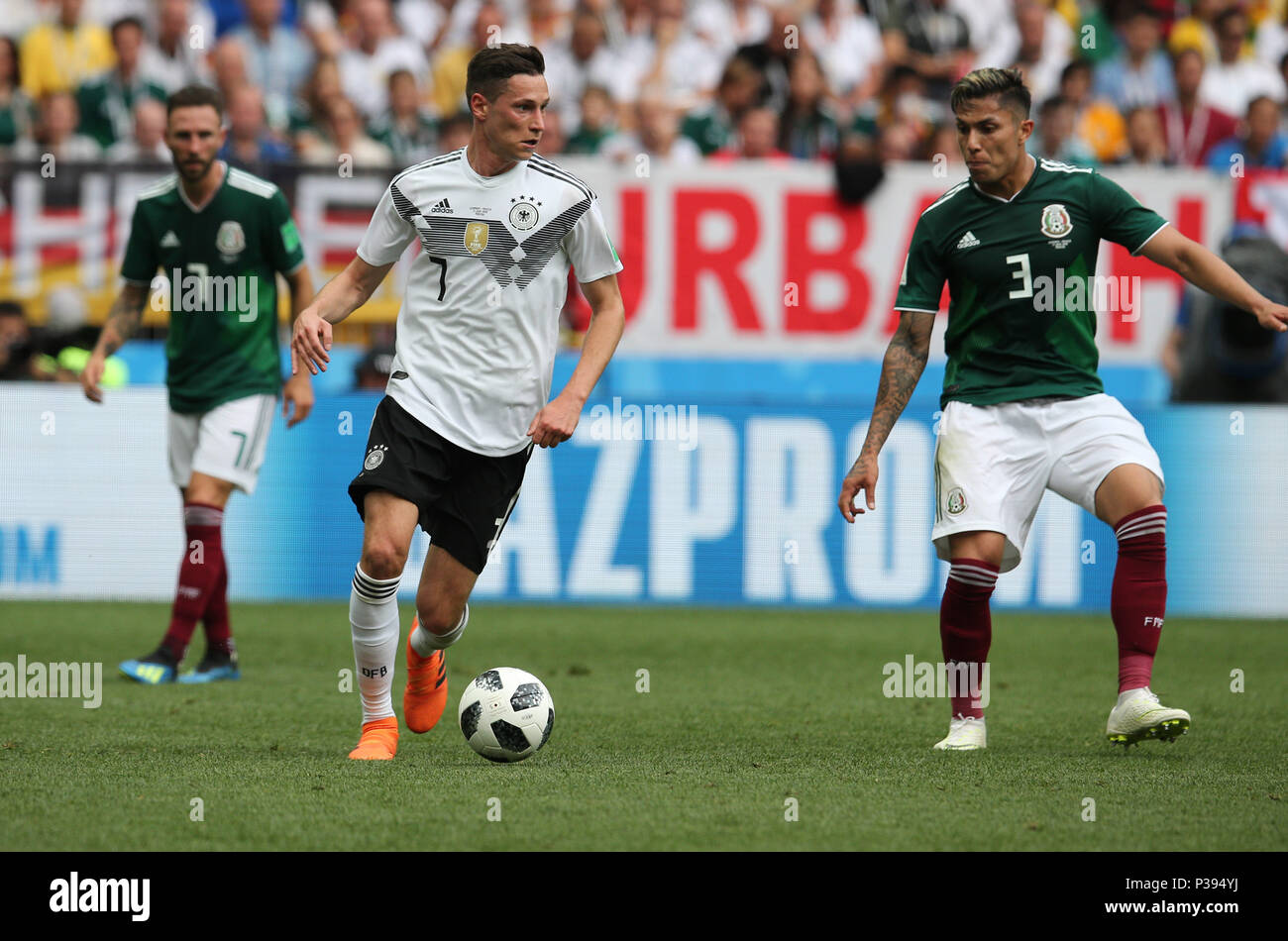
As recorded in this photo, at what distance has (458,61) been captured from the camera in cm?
1509

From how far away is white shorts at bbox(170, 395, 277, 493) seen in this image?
8461 mm

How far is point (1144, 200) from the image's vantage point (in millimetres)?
13477

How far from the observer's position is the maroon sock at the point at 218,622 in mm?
8625

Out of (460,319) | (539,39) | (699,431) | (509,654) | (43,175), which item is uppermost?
(539,39)

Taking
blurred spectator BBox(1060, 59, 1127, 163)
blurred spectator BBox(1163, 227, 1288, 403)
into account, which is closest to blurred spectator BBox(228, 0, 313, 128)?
blurred spectator BBox(1060, 59, 1127, 163)

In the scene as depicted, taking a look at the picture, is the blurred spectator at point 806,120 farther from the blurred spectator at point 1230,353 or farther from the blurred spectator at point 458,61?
the blurred spectator at point 1230,353

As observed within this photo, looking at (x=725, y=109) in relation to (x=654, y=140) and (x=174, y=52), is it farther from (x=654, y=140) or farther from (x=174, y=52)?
(x=174, y=52)

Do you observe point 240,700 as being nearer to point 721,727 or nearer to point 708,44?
point 721,727

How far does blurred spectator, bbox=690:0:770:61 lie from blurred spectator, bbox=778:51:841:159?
114cm

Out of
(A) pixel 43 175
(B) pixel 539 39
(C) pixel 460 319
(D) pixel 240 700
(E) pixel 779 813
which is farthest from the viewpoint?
(B) pixel 539 39

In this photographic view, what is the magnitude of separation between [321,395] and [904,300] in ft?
19.6

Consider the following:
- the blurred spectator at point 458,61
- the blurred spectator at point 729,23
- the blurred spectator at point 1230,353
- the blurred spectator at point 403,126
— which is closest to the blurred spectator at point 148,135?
the blurred spectator at point 403,126

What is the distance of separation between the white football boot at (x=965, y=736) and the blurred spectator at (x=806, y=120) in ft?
28.7
